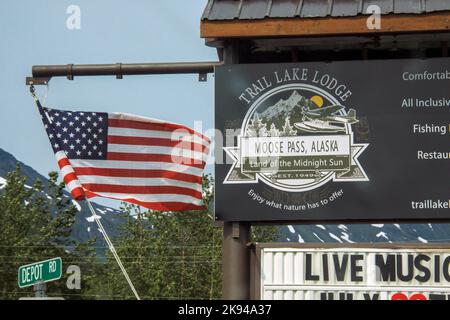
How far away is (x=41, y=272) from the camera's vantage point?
16.2m

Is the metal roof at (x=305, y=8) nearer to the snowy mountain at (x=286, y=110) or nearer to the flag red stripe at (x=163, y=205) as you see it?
the snowy mountain at (x=286, y=110)

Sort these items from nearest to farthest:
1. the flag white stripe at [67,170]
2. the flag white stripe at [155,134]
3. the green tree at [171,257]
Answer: the flag white stripe at [67,170] < the flag white stripe at [155,134] < the green tree at [171,257]

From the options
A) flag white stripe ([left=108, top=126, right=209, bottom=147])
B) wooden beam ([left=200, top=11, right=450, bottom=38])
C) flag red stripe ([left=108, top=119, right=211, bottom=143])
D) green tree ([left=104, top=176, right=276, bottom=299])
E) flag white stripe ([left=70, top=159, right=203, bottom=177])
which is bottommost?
flag white stripe ([left=70, top=159, right=203, bottom=177])

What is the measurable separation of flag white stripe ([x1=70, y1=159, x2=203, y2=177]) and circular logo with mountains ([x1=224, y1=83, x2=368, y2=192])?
3.11 feet

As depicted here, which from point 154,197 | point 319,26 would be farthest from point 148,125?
point 319,26

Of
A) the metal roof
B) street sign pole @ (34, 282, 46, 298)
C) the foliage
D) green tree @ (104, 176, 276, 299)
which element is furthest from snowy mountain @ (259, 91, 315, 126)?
green tree @ (104, 176, 276, 299)

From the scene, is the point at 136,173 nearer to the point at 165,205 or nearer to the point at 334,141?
the point at 165,205

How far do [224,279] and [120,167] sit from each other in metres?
2.14

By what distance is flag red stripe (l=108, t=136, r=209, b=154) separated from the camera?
543 inches

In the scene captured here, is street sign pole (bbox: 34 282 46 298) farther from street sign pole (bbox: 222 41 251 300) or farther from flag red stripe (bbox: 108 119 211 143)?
street sign pole (bbox: 222 41 251 300)

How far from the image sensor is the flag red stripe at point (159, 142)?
13.8 m

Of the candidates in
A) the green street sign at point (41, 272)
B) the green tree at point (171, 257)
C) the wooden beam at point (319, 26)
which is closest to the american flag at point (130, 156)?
the wooden beam at point (319, 26)

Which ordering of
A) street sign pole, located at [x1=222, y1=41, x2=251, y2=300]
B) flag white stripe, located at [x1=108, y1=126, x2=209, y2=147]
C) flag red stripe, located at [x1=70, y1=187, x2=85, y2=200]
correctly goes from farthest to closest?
1. flag white stripe, located at [x1=108, y1=126, x2=209, y2=147]
2. flag red stripe, located at [x1=70, y1=187, x2=85, y2=200]
3. street sign pole, located at [x1=222, y1=41, x2=251, y2=300]

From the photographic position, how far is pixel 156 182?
45.2 ft
